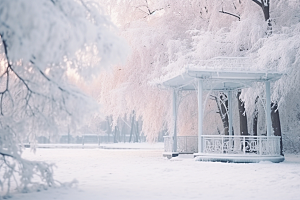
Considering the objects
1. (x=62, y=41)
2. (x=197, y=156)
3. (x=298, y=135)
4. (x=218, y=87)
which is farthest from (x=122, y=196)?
(x=298, y=135)

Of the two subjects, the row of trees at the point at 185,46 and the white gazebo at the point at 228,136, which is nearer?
the white gazebo at the point at 228,136

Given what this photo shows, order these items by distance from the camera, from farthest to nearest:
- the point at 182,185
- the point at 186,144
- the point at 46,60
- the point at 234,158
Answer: the point at 186,144, the point at 234,158, the point at 182,185, the point at 46,60

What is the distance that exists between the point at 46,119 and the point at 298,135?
66.3 ft

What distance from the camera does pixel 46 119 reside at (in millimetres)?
7852

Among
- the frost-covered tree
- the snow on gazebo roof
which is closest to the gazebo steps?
the snow on gazebo roof

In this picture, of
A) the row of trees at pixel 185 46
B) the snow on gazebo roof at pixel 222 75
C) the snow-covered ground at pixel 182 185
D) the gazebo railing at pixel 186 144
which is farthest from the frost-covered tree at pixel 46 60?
the gazebo railing at pixel 186 144

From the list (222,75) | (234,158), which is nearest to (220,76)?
(222,75)

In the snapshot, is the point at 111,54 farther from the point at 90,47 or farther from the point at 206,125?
the point at 206,125

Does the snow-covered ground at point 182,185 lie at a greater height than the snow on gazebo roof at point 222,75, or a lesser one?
lesser

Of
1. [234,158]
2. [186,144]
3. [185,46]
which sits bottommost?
[234,158]

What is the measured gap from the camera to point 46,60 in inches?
249

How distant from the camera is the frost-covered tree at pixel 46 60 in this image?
6.12m

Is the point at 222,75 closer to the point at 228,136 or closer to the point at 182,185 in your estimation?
the point at 228,136

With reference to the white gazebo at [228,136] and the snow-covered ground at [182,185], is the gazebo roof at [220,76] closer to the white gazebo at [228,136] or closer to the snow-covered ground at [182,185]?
the white gazebo at [228,136]
